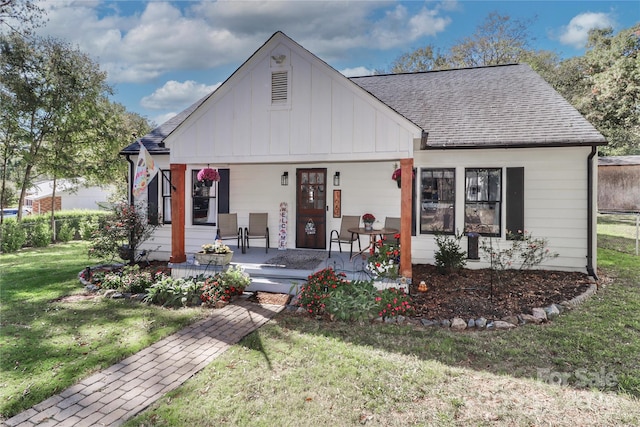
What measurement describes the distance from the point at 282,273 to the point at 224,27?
668cm

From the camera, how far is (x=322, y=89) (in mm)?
6129

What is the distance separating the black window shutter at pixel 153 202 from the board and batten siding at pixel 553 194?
25.5 ft

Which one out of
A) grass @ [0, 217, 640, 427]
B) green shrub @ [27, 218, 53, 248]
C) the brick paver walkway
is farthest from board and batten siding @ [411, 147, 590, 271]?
green shrub @ [27, 218, 53, 248]

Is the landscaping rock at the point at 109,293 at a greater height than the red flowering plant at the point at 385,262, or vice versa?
the red flowering plant at the point at 385,262

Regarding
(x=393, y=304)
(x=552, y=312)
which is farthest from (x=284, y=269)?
(x=552, y=312)

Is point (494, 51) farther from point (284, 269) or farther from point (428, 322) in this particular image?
point (428, 322)

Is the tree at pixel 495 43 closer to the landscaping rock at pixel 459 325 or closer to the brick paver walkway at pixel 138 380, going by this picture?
the landscaping rock at pixel 459 325

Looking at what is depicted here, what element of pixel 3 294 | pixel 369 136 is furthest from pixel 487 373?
pixel 3 294

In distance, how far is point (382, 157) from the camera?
5828 millimetres

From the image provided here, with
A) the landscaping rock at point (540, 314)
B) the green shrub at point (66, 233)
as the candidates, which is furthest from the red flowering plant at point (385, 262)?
→ the green shrub at point (66, 233)

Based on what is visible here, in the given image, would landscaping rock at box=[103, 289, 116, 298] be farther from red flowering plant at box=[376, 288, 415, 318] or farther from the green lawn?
red flowering plant at box=[376, 288, 415, 318]

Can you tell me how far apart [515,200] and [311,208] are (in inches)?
182

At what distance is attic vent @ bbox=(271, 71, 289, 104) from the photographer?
20.8ft

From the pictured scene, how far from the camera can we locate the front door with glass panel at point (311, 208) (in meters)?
8.77
